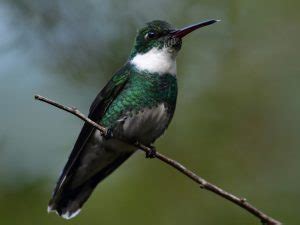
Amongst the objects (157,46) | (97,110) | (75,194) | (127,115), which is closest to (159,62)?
(157,46)

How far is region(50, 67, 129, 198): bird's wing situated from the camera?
205 inches

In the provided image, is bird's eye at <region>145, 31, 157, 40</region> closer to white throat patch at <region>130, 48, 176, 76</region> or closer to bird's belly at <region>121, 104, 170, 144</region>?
white throat patch at <region>130, 48, 176, 76</region>

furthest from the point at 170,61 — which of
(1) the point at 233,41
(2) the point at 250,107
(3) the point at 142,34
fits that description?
(1) the point at 233,41

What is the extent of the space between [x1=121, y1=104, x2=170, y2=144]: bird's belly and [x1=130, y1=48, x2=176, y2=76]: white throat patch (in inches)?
12.9

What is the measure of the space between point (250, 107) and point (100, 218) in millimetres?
2109

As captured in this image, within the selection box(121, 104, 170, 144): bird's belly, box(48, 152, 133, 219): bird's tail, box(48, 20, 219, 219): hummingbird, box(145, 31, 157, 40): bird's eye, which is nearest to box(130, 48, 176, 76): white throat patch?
box(48, 20, 219, 219): hummingbird

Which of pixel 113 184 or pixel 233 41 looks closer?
pixel 113 184

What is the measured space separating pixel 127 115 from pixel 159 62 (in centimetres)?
55

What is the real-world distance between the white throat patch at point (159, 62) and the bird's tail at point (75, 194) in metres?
0.86

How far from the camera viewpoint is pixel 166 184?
5859mm

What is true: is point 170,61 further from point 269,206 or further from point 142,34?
point 269,206

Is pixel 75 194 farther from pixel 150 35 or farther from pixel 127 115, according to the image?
pixel 150 35

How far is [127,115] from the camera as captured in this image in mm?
4859

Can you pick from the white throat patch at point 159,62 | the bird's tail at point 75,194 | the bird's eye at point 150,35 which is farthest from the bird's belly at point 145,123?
the bird's eye at point 150,35
